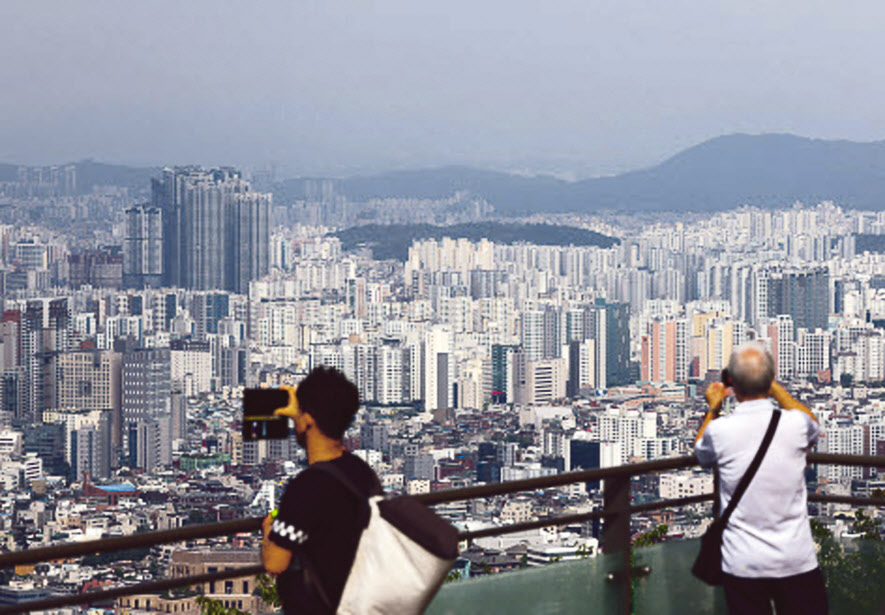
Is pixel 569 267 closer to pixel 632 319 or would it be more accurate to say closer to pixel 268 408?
pixel 632 319

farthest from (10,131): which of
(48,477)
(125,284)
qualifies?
(48,477)

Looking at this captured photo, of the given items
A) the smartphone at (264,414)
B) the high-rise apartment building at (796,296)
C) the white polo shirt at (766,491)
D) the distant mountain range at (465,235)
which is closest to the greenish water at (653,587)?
the white polo shirt at (766,491)

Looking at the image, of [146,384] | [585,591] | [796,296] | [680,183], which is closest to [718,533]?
[585,591]

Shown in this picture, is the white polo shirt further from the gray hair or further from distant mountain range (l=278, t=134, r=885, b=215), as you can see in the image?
distant mountain range (l=278, t=134, r=885, b=215)

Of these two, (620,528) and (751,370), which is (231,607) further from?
(751,370)

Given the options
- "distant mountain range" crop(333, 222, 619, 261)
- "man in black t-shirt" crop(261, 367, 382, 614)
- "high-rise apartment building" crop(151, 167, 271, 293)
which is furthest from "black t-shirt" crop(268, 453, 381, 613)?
"distant mountain range" crop(333, 222, 619, 261)

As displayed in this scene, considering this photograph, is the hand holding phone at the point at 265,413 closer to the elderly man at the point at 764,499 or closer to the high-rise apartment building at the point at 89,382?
the elderly man at the point at 764,499
